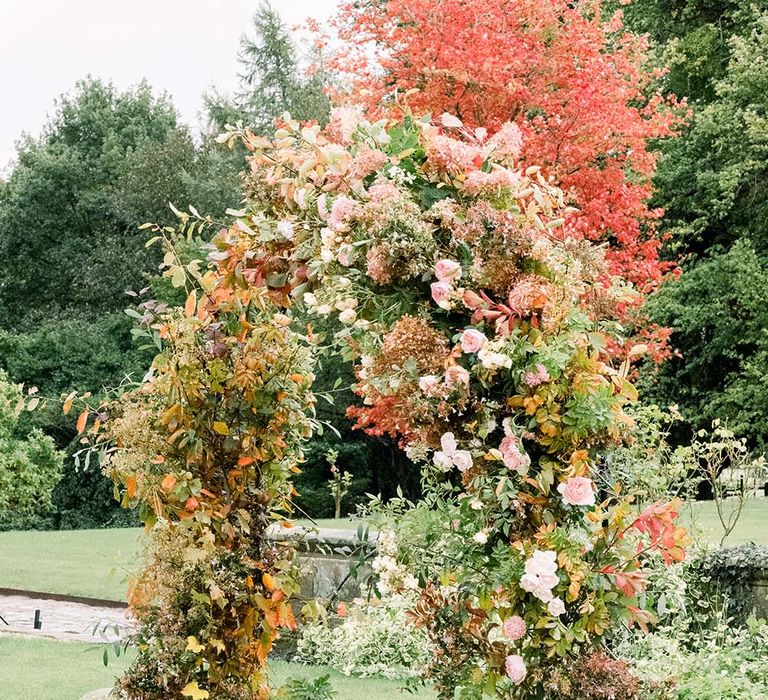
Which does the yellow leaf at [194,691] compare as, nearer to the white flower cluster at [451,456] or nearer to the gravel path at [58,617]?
the white flower cluster at [451,456]

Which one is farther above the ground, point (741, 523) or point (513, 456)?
point (513, 456)

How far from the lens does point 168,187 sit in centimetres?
2505

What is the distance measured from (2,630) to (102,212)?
19.2 m

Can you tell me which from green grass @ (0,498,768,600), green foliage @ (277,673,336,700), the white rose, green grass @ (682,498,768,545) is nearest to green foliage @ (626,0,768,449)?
green grass @ (682,498,768,545)

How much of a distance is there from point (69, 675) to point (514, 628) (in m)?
4.88

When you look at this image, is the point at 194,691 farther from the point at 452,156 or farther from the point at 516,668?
the point at 452,156

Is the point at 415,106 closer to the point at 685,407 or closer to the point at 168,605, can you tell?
the point at 685,407

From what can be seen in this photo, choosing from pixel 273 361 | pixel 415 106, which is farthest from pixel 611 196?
pixel 273 361

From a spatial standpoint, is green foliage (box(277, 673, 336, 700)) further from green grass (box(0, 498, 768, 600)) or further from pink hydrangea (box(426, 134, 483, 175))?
green grass (box(0, 498, 768, 600))

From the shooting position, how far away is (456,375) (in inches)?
128

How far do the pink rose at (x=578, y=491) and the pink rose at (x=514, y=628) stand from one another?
16.6 inches

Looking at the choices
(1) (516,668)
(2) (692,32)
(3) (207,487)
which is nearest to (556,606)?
(1) (516,668)

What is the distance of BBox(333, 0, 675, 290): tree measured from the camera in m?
13.2

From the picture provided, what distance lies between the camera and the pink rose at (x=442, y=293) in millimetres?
3297
